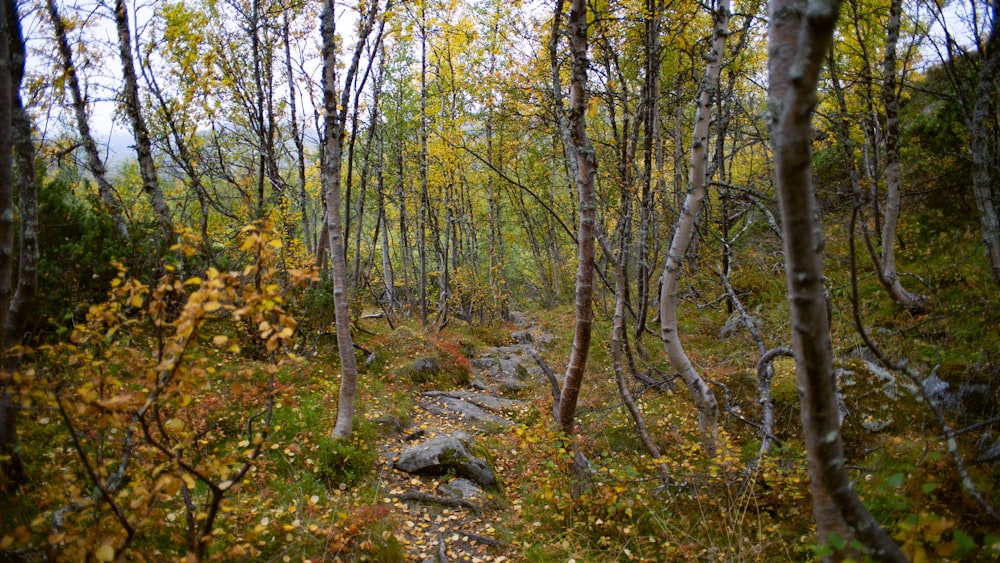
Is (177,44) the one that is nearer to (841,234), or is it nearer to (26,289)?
(26,289)

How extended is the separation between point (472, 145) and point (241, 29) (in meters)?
9.85

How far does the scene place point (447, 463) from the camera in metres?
5.94

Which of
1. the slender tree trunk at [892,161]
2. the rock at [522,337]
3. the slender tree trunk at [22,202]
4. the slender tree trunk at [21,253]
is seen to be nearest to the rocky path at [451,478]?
the slender tree trunk at [21,253]

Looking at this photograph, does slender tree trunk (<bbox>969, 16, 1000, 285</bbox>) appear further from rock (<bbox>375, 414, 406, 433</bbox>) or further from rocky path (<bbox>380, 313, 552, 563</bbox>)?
rock (<bbox>375, 414, 406, 433</bbox>)

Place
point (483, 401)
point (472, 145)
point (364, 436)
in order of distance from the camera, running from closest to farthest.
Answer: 1. point (364, 436)
2. point (483, 401)
3. point (472, 145)

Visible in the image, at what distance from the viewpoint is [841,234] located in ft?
36.4

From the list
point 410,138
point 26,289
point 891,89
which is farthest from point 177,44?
point 891,89

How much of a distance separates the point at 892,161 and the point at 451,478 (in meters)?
7.71

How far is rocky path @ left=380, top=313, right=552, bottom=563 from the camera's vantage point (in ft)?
15.0

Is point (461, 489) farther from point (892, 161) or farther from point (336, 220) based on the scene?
point (892, 161)

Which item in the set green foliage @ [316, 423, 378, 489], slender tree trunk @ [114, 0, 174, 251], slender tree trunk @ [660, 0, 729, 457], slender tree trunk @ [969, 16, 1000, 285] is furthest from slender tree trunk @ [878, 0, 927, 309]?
slender tree trunk @ [114, 0, 174, 251]

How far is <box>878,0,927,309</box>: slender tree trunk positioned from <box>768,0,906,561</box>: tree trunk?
6270 mm

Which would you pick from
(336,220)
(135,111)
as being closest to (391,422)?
(336,220)

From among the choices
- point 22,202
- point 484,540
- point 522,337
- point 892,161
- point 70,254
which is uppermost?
point 892,161
